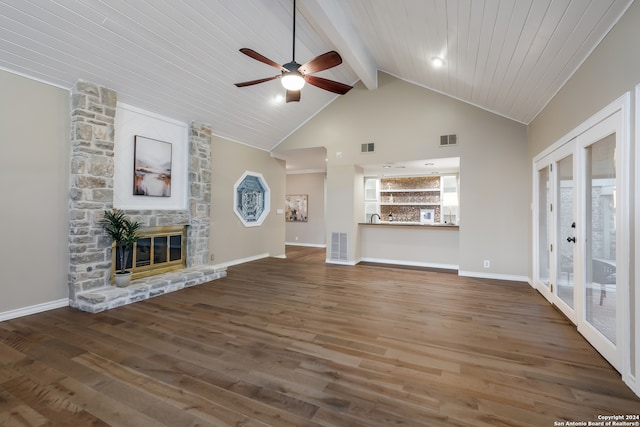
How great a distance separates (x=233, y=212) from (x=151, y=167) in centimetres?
206

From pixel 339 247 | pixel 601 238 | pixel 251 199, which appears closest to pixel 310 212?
pixel 251 199

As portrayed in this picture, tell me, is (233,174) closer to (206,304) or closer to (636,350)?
(206,304)

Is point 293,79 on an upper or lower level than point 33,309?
upper

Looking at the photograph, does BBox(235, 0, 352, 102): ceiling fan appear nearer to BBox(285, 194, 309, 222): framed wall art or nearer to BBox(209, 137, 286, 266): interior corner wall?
BBox(209, 137, 286, 266): interior corner wall

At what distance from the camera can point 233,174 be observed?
20.9 feet

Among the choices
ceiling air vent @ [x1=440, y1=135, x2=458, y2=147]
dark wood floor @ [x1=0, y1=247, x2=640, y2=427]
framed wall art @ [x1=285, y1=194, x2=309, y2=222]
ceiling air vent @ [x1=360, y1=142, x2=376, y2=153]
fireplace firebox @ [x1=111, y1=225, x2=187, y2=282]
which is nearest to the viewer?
dark wood floor @ [x1=0, y1=247, x2=640, y2=427]

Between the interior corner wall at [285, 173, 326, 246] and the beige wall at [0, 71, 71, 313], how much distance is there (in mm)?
6993

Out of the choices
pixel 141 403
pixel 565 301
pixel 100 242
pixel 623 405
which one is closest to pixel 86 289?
pixel 100 242

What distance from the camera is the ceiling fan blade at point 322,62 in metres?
2.87

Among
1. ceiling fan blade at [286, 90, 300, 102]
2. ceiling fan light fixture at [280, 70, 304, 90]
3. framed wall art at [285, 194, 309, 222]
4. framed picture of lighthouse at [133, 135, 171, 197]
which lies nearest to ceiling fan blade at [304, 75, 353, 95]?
ceiling fan light fixture at [280, 70, 304, 90]

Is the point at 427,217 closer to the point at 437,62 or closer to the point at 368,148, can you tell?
the point at 368,148

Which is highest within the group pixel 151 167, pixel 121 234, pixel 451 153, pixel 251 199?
pixel 451 153

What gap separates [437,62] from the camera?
4270mm

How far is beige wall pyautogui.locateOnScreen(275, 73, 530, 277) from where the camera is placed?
5043 millimetres
